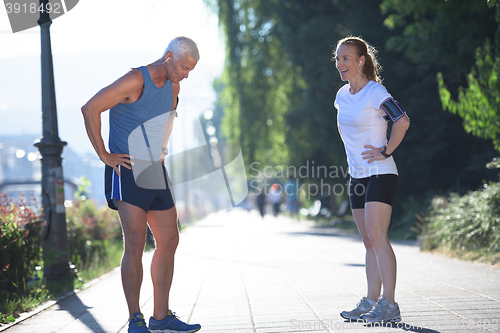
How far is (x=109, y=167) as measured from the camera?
4012 mm

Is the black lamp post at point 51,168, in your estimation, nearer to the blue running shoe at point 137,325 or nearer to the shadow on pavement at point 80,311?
the shadow on pavement at point 80,311

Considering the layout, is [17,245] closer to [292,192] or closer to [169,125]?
[169,125]

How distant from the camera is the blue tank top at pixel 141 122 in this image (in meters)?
3.95

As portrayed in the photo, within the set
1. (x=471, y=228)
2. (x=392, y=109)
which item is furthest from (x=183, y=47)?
(x=471, y=228)

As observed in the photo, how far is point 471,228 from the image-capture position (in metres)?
8.98

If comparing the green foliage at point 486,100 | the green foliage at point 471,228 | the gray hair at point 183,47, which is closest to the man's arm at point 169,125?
the gray hair at point 183,47

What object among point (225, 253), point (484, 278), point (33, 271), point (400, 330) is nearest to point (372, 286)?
point (400, 330)

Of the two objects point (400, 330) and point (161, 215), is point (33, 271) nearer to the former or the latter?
point (161, 215)

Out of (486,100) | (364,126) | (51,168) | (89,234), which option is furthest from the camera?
(89,234)

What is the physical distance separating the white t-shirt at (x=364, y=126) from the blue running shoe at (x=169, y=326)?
167 cm

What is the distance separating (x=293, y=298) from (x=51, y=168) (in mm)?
3793

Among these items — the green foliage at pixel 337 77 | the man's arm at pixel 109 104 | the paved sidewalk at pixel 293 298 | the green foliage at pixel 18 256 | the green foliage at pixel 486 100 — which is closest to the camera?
the man's arm at pixel 109 104

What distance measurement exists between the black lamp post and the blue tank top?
380cm

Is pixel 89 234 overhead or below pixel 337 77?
→ below
